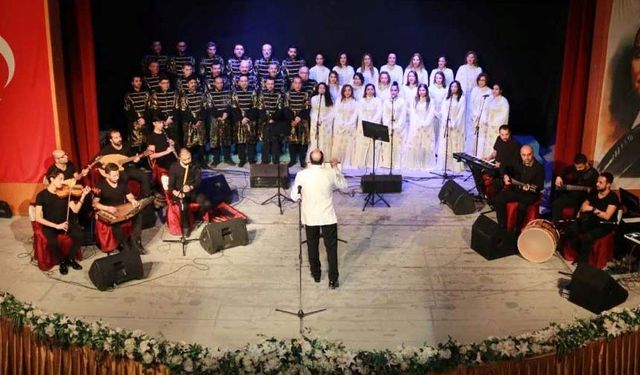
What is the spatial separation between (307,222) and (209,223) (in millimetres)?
2091

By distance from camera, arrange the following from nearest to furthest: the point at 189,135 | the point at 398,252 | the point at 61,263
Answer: the point at 61,263
the point at 398,252
the point at 189,135

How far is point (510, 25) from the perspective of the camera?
14773 mm

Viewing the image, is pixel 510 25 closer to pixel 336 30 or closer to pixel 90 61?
pixel 336 30

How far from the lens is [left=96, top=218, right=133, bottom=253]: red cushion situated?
1005cm

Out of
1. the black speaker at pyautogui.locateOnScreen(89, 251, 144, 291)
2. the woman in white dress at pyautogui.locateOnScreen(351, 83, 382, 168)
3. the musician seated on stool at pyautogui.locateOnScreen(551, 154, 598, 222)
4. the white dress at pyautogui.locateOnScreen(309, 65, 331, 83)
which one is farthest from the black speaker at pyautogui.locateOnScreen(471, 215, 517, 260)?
the white dress at pyautogui.locateOnScreen(309, 65, 331, 83)

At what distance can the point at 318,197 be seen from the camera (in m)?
8.73

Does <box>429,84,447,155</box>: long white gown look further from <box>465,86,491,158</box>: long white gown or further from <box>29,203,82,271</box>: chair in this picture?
<box>29,203,82,271</box>: chair

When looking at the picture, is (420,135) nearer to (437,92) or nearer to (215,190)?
(437,92)

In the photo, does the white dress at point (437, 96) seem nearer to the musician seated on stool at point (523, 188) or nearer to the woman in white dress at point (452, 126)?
the woman in white dress at point (452, 126)

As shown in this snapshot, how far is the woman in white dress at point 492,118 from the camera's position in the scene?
44.0 ft

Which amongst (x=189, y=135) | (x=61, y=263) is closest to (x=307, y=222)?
(x=61, y=263)

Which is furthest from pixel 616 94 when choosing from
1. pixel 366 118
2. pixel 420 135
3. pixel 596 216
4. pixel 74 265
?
pixel 74 265

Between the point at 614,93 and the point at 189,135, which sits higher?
the point at 614,93

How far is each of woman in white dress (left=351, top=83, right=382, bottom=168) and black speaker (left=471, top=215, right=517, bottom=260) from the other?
406cm
